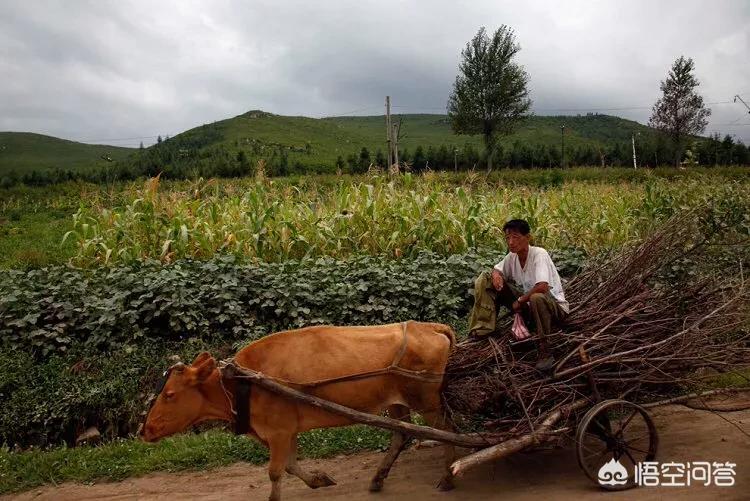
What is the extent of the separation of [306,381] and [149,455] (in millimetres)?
2298

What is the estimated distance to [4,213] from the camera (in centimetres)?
2002

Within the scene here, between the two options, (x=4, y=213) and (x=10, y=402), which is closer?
(x=10, y=402)

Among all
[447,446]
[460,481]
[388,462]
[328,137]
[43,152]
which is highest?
[328,137]

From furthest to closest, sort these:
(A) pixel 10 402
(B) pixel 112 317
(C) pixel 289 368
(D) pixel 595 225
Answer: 1. (D) pixel 595 225
2. (B) pixel 112 317
3. (A) pixel 10 402
4. (C) pixel 289 368

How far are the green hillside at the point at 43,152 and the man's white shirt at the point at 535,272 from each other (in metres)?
71.8

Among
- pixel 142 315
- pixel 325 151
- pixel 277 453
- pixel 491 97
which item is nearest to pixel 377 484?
pixel 277 453

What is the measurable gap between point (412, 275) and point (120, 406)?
146 inches

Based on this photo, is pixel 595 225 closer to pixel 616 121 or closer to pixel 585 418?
pixel 585 418

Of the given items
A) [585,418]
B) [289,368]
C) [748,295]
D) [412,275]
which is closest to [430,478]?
[585,418]

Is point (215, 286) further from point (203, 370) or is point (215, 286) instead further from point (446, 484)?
point (446, 484)

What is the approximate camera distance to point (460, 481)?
4156 mm

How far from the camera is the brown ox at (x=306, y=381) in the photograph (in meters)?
3.45

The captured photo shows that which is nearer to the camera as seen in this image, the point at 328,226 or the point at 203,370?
the point at 203,370

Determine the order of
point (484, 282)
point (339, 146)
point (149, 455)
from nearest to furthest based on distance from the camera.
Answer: point (484, 282) < point (149, 455) < point (339, 146)
